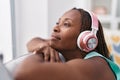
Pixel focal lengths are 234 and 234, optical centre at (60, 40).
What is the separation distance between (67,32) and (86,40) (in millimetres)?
97

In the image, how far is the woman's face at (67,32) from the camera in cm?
106

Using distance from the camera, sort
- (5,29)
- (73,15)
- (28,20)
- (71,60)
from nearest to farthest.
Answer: (71,60) < (73,15) < (5,29) < (28,20)

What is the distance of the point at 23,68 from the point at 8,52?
1.14m

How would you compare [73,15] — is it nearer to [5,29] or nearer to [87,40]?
[87,40]

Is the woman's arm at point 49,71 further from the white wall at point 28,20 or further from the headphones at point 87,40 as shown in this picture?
the white wall at point 28,20

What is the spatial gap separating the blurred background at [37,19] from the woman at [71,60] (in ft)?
2.58

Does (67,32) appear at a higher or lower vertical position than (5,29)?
higher

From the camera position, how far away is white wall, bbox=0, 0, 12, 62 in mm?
1891

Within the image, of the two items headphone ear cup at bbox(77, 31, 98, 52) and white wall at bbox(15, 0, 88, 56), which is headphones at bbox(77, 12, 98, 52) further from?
white wall at bbox(15, 0, 88, 56)

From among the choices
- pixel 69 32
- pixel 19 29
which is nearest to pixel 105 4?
pixel 19 29

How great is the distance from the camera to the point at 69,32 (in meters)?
1.06

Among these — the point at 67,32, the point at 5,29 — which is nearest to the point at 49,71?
the point at 67,32

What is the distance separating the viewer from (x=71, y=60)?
984 mm

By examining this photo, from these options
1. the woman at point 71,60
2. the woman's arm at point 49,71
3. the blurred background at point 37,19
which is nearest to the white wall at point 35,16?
the blurred background at point 37,19
